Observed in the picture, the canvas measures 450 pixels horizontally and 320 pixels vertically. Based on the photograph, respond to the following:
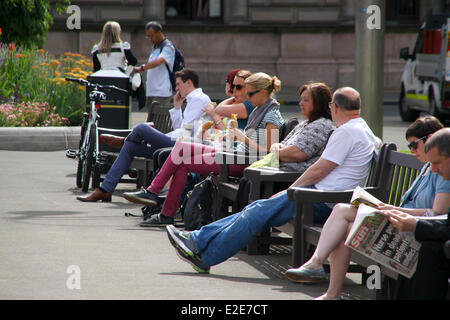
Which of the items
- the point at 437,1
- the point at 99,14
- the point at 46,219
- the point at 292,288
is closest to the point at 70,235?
the point at 46,219

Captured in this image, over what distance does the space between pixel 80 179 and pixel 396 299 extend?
19.3ft

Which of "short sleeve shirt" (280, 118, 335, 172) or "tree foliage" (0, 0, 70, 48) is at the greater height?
"tree foliage" (0, 0, 70, 48)

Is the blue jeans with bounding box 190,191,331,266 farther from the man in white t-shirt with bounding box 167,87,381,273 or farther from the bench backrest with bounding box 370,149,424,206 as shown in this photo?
the bench backrest with bounding box 370,149,424,206

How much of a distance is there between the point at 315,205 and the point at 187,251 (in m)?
0.86

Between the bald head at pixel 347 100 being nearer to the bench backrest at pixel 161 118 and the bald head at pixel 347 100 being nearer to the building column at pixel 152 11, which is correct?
the bench backrest at pixel 161 118

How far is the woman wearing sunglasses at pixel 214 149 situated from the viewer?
23.7 ft

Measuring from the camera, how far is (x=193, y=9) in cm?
2938

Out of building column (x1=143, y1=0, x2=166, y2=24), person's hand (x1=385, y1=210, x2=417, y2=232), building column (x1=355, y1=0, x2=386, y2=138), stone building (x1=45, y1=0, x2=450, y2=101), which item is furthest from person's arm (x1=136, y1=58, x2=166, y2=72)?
building column (x1=143, y1=0, x2=166, y2=24)

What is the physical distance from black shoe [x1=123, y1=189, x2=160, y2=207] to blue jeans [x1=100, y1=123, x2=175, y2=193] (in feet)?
3.47

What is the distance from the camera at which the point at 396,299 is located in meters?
4.55

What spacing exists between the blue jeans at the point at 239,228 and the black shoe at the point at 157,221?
1770 millimetres

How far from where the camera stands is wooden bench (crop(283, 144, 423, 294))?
5641mm

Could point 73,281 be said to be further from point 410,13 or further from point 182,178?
point 410,13

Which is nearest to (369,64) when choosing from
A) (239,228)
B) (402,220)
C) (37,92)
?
(239,228)
